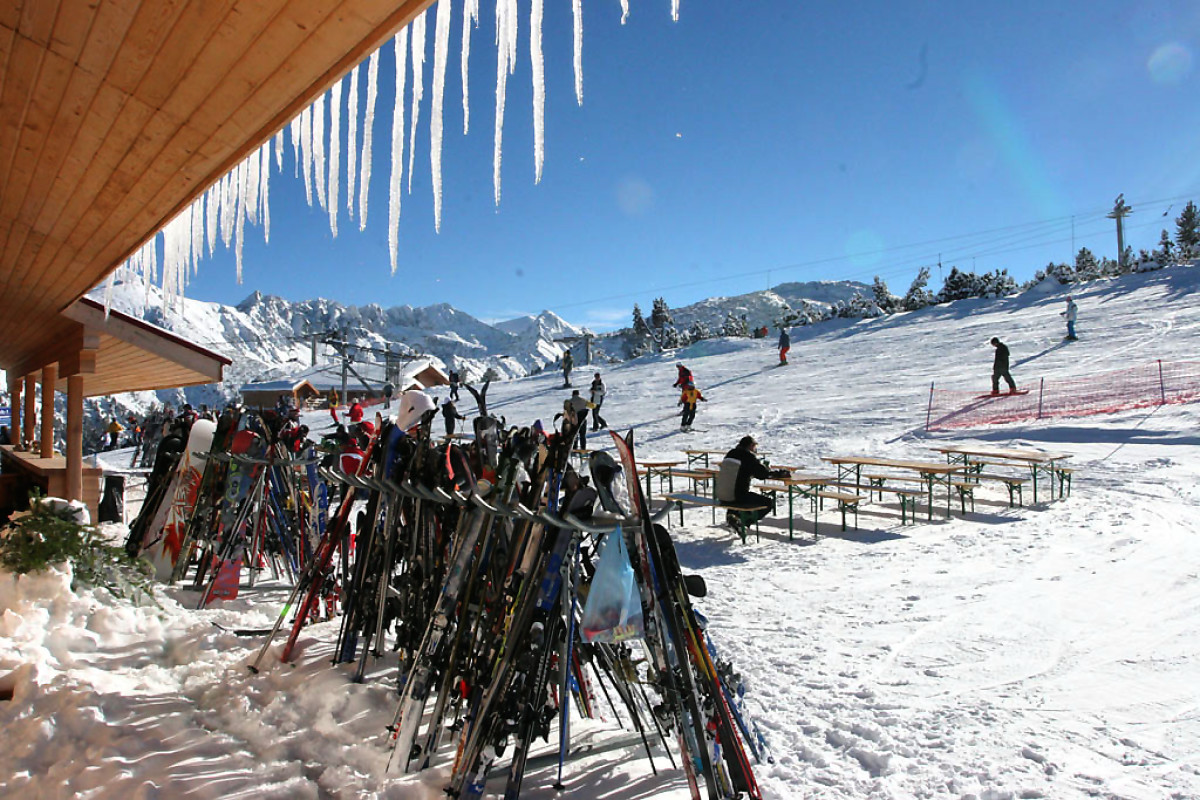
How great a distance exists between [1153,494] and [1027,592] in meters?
5.06

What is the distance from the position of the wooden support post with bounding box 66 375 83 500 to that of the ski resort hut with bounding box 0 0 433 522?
12.1ft

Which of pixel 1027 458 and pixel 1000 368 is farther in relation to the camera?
pixel 1000 368

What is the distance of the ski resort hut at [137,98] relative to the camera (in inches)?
87.1

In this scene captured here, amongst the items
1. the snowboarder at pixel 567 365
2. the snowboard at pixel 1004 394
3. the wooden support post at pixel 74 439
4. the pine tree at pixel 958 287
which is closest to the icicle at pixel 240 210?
the wooden support post at pixel 74 439

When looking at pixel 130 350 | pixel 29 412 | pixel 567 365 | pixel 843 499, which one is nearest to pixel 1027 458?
pixel 843 499

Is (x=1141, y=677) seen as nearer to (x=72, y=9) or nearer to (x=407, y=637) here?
(x=407, y=637)

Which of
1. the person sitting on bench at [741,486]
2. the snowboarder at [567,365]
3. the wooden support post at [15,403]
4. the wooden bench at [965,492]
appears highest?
the snowboarder at [567,365]

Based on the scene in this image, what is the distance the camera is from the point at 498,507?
10.0ft

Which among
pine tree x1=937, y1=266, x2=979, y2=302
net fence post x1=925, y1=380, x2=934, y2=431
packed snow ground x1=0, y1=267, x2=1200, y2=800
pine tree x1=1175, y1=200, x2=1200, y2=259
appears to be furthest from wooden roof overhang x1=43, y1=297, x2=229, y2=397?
pine tree x1=1175, y1=200, x2=1200, y2=259

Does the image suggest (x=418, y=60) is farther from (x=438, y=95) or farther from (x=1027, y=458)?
(x=1027, y=458)

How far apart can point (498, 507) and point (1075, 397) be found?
55.8 ft

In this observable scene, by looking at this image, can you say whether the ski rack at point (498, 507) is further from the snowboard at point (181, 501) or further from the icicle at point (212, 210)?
the snowboard at point (181, 501)

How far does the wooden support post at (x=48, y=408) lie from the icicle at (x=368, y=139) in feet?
31.7

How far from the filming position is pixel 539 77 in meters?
2.56
